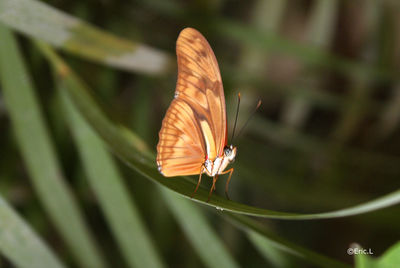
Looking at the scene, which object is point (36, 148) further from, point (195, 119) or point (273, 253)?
point (273, 253)

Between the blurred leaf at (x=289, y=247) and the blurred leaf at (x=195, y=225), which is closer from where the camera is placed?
the blurred leaf at (x=289, y=247)

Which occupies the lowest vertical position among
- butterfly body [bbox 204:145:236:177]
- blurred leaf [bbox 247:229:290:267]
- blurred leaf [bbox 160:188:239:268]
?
blurred leaf [bbox 160:188:239:268]

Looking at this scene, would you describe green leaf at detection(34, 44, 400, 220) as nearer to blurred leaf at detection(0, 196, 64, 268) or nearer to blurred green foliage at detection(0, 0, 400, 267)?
blurred green foliage at detection(0, 0, 400, 267)

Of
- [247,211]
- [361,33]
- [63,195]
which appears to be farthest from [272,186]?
[361,33]

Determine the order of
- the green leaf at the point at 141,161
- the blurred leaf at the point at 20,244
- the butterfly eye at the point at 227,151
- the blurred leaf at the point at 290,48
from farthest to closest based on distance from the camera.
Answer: the blurred leaf at the point at 290,48 < the butterfly eye at the point at 227,151 < the blurred leaf at the point at 20,244 < the green leaf at the point at 141,161

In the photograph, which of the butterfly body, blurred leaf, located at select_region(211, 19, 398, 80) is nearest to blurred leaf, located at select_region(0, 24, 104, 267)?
the butterfly body

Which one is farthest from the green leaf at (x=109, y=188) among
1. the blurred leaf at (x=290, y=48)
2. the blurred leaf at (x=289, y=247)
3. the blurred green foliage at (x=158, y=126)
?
the blurred leaf at (x=290, y=48)

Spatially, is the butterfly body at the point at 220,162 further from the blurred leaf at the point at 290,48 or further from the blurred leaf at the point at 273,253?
the blurred leaf at the point at 290,48
